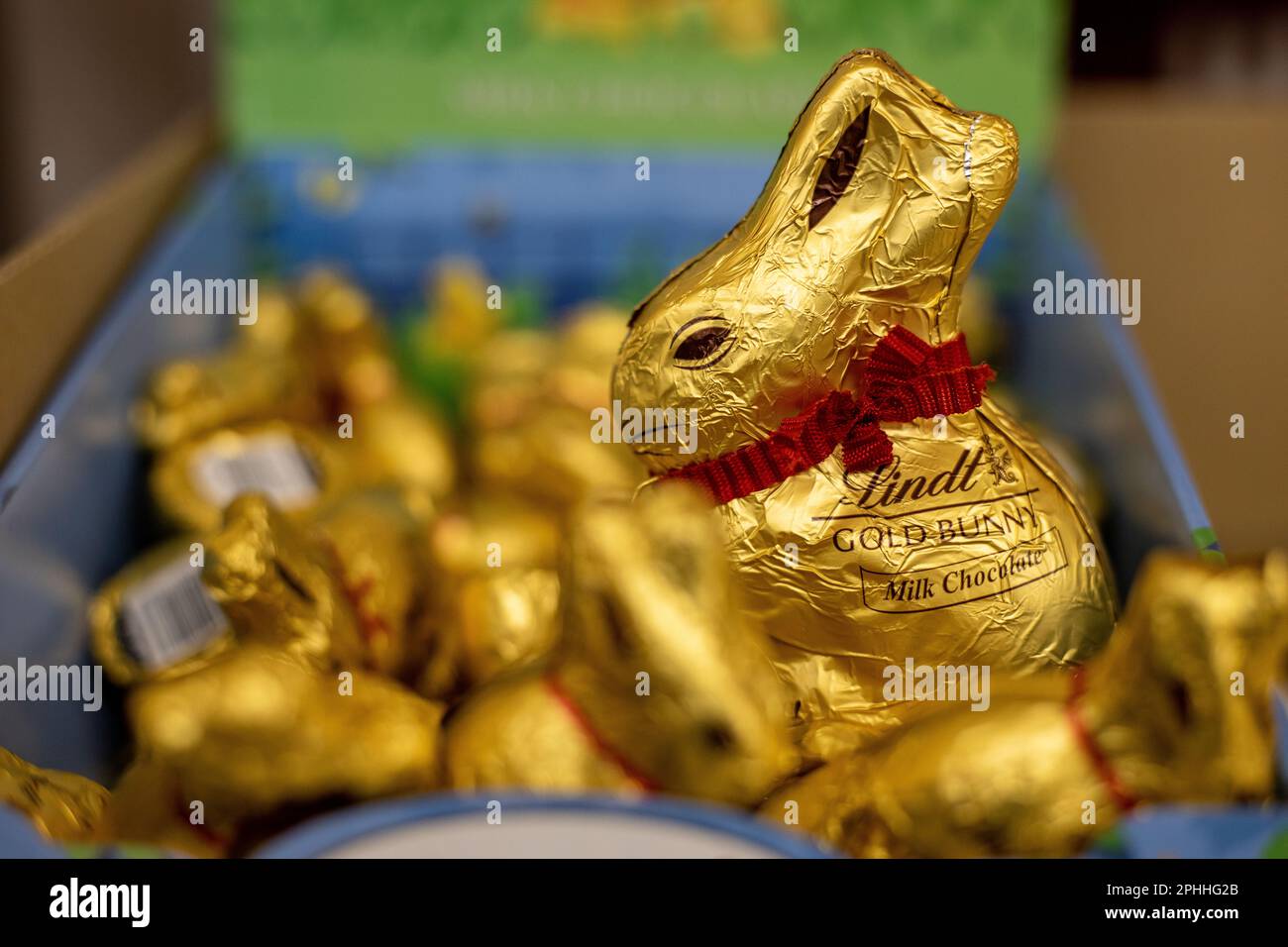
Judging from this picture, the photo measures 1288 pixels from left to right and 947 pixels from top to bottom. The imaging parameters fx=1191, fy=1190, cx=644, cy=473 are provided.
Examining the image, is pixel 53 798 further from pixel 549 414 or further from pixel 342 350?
pixel 342 350

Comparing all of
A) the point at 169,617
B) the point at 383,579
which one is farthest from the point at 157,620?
the point at 383,579

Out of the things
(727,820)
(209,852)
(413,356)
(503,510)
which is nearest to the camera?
(727,820)

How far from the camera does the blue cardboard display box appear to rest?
72 cm

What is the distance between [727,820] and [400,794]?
6.8 inches

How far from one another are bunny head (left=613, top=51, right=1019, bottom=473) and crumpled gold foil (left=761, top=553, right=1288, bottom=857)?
17 cm

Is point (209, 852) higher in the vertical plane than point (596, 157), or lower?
lower

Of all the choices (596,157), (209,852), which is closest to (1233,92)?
(596,157)

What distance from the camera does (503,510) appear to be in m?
0.89

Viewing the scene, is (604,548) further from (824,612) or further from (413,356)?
(413,356)

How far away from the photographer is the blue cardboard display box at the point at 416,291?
0.72 metres
